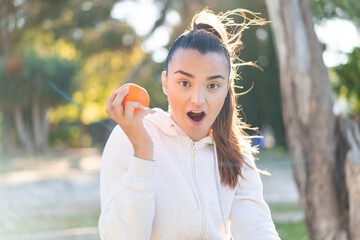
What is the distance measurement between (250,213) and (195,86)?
0.53 meters

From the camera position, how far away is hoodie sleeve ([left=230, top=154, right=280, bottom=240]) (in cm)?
179

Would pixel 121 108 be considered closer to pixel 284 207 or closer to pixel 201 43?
pixel 201 43

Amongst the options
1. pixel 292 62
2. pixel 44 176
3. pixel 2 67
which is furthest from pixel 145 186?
pixel 2 67

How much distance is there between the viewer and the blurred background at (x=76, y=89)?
632 centimetres

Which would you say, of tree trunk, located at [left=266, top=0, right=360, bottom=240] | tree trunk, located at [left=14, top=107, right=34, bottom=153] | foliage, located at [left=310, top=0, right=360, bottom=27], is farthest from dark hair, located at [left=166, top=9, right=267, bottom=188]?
→ tree trunk, located at [left=14, top=107, right=34, bottom=153]

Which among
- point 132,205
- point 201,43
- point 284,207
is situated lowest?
point 284,207

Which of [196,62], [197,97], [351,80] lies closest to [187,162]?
[197,97]

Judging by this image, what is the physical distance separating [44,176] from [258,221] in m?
10.4

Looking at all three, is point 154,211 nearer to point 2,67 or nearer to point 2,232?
point 2,232

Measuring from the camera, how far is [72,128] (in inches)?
928

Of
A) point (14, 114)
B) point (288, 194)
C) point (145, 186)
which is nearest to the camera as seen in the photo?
point (145, 186)

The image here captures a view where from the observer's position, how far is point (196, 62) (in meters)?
1.69

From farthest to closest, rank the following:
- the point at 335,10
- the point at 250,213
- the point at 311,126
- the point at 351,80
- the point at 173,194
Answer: the point at 351,80 → the point at 335,10 → the point at 311,126 → the point at 250,213 → the point at 173,194

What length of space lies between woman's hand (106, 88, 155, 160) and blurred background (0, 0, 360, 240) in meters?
0.38
